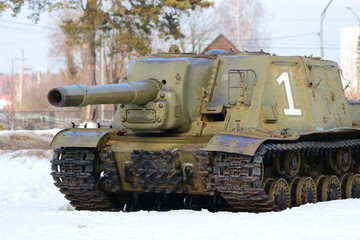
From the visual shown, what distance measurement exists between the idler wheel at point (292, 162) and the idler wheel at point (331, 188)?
1.13m

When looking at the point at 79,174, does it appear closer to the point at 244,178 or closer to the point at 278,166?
the point at 244,178

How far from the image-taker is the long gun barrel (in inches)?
485

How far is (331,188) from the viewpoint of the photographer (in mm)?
16094

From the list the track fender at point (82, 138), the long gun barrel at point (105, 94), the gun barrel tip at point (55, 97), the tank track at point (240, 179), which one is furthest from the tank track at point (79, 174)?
the gun barrel tip at point (55, 97)

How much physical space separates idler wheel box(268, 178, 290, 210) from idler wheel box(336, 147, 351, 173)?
2.13 meters

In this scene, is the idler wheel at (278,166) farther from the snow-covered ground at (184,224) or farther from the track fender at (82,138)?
the track fender at (82,138)

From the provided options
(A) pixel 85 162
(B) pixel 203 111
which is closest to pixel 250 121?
(B) pixel 203 111

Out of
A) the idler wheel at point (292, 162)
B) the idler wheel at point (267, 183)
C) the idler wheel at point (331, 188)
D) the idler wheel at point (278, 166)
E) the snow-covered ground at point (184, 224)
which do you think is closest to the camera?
the snow-covered ground at point (184, 224)

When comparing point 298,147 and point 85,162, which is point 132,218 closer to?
point 85,162

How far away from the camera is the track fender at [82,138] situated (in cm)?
1476

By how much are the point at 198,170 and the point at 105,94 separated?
207 centimetres

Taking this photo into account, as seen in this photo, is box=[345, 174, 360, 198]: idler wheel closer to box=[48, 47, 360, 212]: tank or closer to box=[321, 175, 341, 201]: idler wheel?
box=[321, 175, 341, 201]: idler wheel

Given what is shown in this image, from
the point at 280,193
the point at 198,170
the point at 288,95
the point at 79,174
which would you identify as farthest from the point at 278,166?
the point at 79,174

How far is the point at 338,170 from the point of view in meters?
16.5
